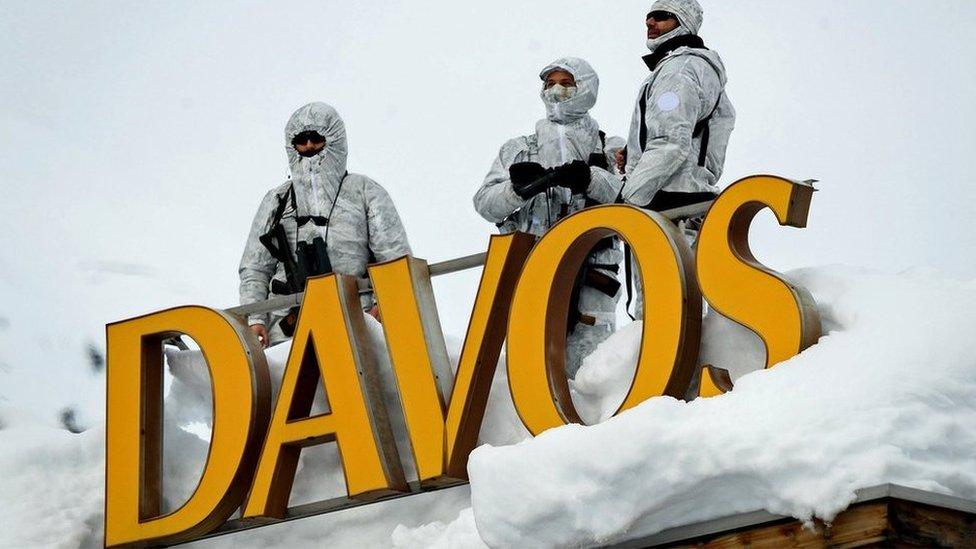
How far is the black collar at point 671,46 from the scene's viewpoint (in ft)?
33.1

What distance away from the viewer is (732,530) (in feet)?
25.3

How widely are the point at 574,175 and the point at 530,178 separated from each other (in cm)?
25

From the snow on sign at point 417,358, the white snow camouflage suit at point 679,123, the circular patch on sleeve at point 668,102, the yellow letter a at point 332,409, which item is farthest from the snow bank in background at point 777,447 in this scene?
the circular patch on sleeve at point 668,102

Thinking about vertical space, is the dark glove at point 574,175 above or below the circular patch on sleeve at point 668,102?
below

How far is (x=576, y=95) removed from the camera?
10898 millimetres

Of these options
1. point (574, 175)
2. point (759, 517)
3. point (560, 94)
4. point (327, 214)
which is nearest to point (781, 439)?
point (759, 517)

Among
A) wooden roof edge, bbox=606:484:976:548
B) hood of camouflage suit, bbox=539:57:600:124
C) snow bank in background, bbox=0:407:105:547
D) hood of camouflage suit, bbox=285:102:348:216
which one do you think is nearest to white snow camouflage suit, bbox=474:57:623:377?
hood of camouflage suit, bbox=539:57:600:124

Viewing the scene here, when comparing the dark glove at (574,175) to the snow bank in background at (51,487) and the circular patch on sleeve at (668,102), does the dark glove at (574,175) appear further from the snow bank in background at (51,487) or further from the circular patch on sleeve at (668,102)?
the snow bank in background at (51,487)

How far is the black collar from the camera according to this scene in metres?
10.1

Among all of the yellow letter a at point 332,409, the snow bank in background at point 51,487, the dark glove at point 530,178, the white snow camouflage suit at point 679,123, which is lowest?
the snow bank in background at point 51,487

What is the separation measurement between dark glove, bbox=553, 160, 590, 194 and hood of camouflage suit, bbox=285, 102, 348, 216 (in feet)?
5.71

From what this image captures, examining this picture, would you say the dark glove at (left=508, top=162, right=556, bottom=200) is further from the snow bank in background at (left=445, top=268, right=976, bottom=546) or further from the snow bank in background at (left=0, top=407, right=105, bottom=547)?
the snow bank in background at (left=0, top=407, right=105, bottom=547)

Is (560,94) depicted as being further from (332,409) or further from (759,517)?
(759,517)

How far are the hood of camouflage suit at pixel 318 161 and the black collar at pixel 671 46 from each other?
229 centimetres
